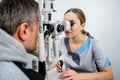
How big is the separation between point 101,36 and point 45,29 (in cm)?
131

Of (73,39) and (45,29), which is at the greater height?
(45,29)

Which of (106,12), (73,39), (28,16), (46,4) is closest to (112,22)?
(106,12)

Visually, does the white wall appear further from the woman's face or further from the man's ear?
the man's ear

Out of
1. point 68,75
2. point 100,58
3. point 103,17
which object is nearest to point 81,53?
point 100,58

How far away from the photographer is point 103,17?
2.16 metres

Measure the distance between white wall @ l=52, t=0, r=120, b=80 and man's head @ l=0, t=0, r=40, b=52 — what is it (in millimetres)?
1447

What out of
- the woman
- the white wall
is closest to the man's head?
the woman

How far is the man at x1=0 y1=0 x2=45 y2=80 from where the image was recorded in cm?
57

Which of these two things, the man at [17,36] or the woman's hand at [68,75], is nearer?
the man at [17,36]

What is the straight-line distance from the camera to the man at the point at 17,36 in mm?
570

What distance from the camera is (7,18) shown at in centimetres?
69

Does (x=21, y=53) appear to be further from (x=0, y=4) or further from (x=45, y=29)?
(x=45, y=29)

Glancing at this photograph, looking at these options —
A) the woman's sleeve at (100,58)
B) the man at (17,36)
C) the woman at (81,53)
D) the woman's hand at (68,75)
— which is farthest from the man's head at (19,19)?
the woman's sleeve at (100,58)

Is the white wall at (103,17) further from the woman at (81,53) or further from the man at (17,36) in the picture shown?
the man at (17,36)
